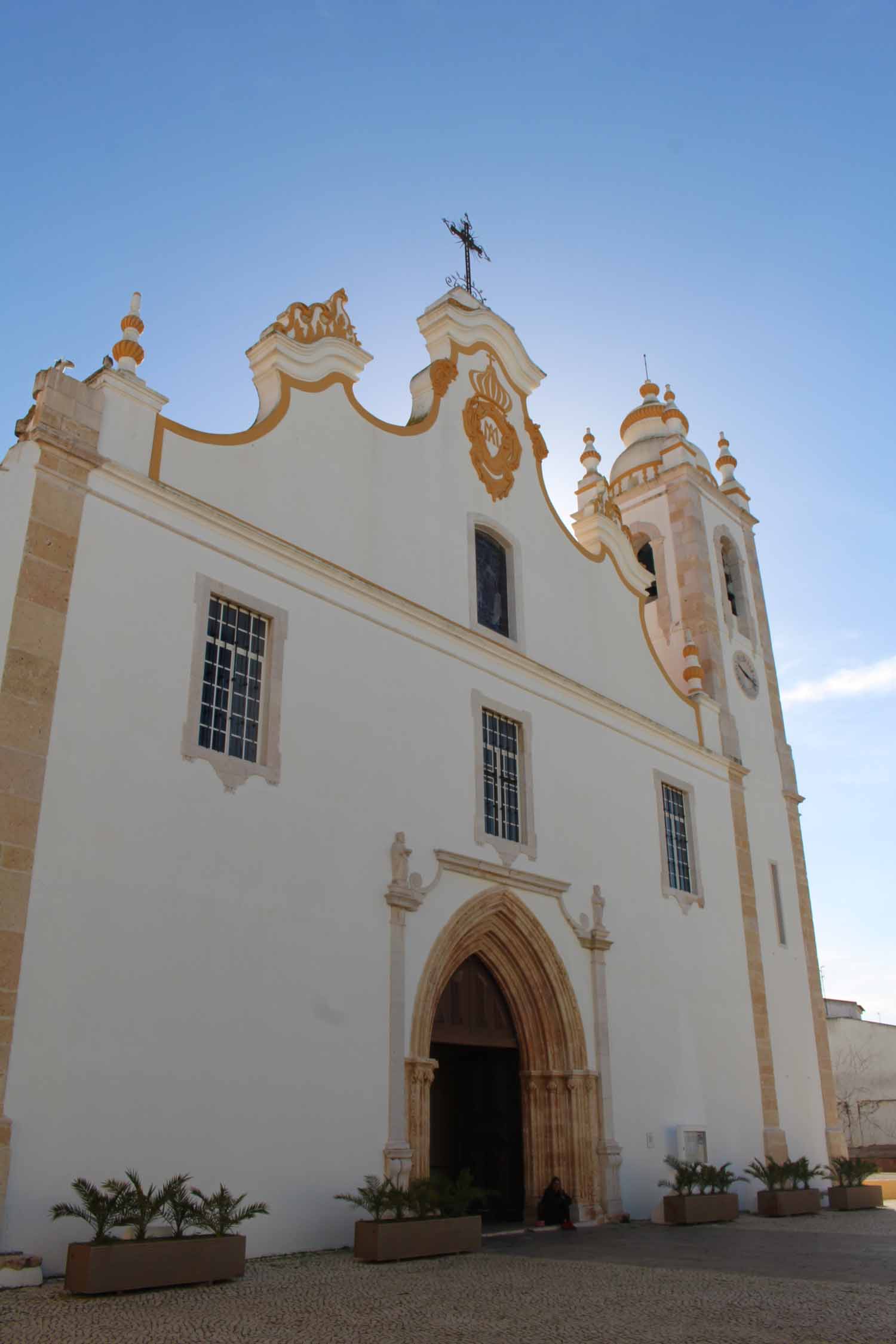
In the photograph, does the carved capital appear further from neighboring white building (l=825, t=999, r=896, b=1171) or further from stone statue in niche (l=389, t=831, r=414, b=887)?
neighboring white building (l=825, t=999, r=896, b=1171)

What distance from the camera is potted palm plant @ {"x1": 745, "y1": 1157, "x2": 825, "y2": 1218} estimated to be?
15398mm

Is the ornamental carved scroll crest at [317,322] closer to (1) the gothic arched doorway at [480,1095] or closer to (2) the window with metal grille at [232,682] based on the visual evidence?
(2) the window with metal grille at [232,682]

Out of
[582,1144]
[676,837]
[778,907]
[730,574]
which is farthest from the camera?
[730,574]

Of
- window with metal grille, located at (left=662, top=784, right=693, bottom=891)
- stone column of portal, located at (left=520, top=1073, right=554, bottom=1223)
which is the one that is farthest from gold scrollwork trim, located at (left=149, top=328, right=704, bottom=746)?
stone column of portal, located at (left=520, top=1073, right=554, bottom=1223)

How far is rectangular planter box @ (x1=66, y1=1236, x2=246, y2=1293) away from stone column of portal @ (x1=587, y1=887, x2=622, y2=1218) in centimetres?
658

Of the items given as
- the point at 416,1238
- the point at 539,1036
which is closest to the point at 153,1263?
the point at 416,1238

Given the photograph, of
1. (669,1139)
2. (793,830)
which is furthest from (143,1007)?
(793,830)

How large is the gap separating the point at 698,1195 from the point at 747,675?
1065cm

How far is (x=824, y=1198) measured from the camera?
18188mm

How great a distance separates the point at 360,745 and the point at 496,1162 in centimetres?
594

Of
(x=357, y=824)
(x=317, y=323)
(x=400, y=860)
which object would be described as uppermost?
(x=317, y=323)

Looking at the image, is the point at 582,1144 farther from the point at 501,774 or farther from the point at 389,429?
the point at 389,429

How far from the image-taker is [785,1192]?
1554 centimetres

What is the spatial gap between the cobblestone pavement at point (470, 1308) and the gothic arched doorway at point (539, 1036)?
157 inches
